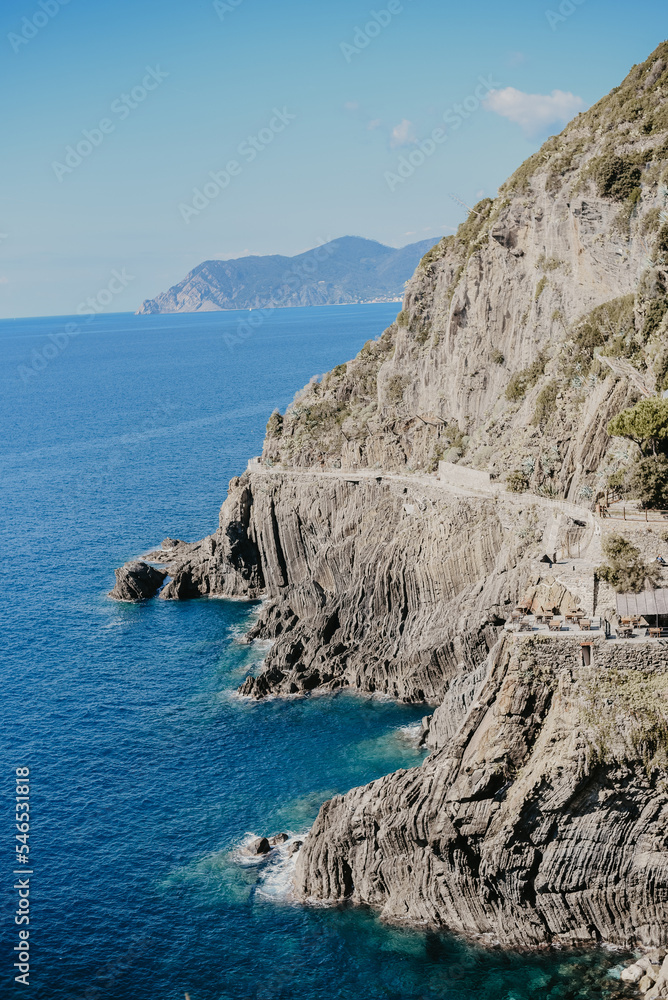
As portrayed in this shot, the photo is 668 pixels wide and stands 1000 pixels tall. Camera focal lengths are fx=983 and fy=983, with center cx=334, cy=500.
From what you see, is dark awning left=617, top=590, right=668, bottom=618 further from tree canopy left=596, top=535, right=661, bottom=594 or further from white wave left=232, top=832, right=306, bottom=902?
white wave left=232, top=832, right=306, bottom=902

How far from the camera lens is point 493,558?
6781cm

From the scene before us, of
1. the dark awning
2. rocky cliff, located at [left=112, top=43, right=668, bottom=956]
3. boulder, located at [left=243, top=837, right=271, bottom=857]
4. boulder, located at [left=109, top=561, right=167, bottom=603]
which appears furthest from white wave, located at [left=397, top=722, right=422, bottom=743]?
boulder, located at [left=109, top=561, right=167, bottom=603]

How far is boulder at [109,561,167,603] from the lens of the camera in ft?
298

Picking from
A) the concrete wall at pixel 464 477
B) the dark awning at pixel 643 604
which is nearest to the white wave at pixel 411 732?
the concrete wall at pixel 464 477

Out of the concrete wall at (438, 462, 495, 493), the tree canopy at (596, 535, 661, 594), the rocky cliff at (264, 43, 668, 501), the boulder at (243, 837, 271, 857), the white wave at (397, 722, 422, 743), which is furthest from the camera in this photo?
the concrete wall at (438, 462, 495, 493)

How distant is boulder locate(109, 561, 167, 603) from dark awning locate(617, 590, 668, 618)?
5488cm

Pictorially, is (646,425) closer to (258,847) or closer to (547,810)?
(547,810)

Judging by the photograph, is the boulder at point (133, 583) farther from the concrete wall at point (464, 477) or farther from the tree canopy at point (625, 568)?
the tree canopy at point (625, 568)

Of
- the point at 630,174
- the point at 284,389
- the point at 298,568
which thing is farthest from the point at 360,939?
the point at 284,389

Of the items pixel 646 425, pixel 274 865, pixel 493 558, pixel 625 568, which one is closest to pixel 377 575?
pixel 493 558

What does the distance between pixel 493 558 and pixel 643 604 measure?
2290 cm

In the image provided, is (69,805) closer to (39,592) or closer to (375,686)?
(375,686)

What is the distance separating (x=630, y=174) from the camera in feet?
224

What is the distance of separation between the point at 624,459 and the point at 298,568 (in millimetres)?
36290
